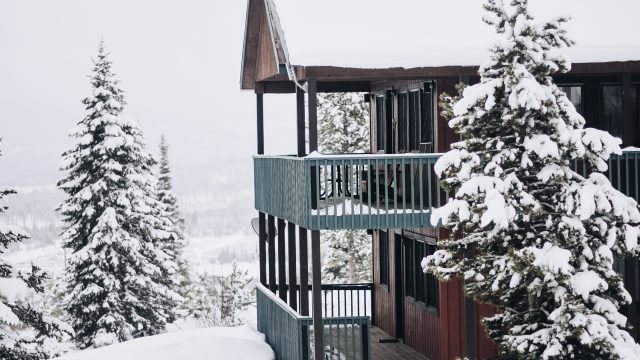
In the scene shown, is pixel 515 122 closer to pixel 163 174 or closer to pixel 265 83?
pixel 265 83

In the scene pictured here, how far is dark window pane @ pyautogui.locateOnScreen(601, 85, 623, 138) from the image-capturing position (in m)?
18.4

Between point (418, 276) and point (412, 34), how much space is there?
17.6 feet

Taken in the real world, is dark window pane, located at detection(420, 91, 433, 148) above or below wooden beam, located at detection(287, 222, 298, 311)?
above

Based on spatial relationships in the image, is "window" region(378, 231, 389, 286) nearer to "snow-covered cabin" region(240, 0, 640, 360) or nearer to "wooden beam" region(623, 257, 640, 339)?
"snow-covered cabin" region(240, 0, 640, 360)

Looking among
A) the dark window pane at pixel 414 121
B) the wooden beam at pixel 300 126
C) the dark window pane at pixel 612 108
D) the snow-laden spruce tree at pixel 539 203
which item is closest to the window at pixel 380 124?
the dark window pane at pixel 414 121

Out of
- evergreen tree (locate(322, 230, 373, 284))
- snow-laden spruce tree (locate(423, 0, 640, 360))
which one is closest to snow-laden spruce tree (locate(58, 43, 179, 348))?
evergreen tree (locate(322, 230, 373, 284))

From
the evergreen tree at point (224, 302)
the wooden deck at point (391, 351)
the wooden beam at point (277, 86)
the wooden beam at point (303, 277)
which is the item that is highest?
the wooden beam at point (277, 86)

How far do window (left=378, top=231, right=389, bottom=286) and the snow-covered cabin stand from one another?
0.59 meters

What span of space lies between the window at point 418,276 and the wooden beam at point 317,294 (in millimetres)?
3701

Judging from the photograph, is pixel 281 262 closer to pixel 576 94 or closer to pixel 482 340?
pixel 482 340

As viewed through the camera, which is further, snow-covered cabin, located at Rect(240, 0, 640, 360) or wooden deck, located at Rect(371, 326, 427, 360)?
wooden deck, located at Rect(371, 326, 427, 360)

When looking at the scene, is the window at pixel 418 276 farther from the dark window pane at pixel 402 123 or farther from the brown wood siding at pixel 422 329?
the dark window pane at pixel 402 123

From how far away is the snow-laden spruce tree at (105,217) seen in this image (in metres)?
32.0

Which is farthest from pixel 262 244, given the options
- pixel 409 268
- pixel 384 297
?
pixel 409 268
